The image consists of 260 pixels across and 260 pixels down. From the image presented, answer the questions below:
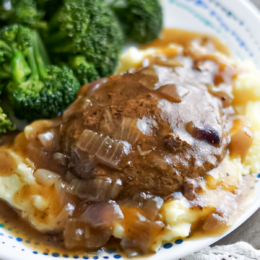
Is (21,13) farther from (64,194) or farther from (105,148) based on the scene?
(64,194)

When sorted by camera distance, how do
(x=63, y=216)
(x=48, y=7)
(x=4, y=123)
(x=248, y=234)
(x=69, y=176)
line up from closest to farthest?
(x=63, y=216) → (x=69, y=176) → (x=248, y=234) → (x=4, y=123) → (x=48, y=7)

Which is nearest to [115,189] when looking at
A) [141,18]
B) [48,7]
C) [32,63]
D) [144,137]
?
[144,137]

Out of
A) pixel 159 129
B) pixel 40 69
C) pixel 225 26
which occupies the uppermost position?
pixel 225 26

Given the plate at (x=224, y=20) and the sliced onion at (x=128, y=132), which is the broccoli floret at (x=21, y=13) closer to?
the sliced onion at (x=128, y=132)

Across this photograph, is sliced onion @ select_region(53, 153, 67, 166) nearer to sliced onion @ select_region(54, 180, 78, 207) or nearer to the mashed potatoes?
sliced onion @ select_region(54, 180, 78, 207)

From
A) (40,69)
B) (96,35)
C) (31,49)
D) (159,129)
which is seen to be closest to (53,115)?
(40,69)

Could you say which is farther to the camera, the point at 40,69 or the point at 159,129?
the point at 40,69

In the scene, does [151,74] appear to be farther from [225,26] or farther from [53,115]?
[225,26]
